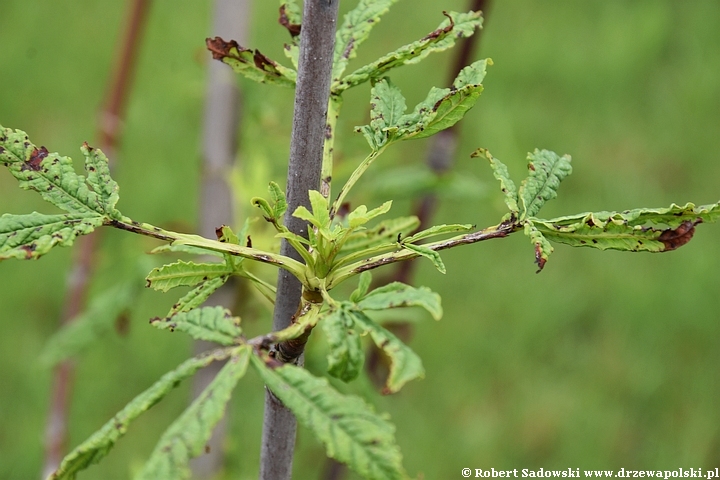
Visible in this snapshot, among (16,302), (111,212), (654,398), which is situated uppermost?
(16,302)

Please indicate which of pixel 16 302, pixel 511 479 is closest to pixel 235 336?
pixel 511 479

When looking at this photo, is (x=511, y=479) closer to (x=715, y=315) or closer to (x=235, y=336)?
(x=715, y=315)

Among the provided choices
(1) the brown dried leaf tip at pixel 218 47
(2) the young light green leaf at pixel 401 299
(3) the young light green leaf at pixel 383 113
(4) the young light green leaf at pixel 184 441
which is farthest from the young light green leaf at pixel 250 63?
(4) the young light green leaf at pixel 184 441

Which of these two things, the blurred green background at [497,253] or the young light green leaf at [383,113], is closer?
the young light green leaf at [383,113]

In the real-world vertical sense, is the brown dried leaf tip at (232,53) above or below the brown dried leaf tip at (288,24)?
below

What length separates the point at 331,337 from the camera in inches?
27.6

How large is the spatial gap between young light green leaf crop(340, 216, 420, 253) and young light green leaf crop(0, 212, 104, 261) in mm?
345

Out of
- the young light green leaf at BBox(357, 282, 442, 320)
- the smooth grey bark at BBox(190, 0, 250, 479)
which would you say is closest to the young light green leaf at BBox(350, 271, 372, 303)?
the young light green leaf at BBox(357, 282, 442, 320)

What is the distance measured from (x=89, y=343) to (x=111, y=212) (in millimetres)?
1050

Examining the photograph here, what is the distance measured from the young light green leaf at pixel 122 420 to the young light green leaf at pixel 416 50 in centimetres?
38

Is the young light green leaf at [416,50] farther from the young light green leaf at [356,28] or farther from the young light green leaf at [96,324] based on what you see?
the young light green leaf at [96,324]

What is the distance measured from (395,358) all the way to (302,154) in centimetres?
24

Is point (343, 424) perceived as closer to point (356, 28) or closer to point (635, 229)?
point (635, 229)

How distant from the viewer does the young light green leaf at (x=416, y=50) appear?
90 cm
